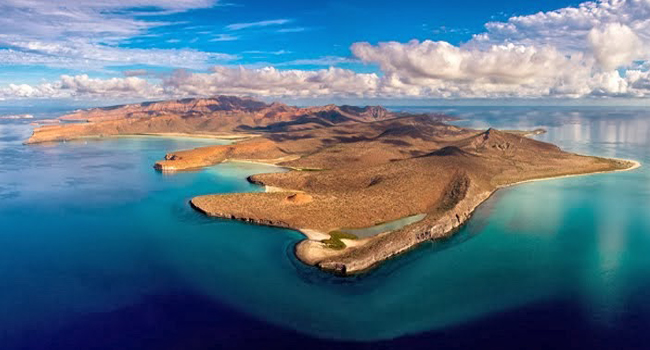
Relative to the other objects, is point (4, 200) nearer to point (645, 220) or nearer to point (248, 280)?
point (248, 280)

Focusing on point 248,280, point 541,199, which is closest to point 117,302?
point 248,280

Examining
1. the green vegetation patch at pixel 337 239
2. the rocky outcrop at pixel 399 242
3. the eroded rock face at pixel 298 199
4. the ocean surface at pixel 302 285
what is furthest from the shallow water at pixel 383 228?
the eroded rock face at pixel 298 199

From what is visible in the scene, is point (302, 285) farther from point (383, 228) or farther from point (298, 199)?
point (298, 199)

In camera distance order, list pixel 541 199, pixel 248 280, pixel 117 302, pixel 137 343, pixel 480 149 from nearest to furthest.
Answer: pixel 137 343 → pixel 117 302 → pixel 248 280 → pixel 541 199 → pixel 480 149

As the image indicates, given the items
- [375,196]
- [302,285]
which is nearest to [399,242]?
[302,285]

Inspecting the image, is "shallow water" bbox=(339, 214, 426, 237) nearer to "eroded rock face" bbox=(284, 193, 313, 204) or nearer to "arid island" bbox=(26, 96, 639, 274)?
"arid island" bbox=(26, 96, 639, 274)

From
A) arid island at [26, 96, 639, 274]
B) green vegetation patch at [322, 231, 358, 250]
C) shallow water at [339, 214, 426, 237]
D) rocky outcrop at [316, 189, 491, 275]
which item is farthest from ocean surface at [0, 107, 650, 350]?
shallow water at [339, 214, 426, 237]
